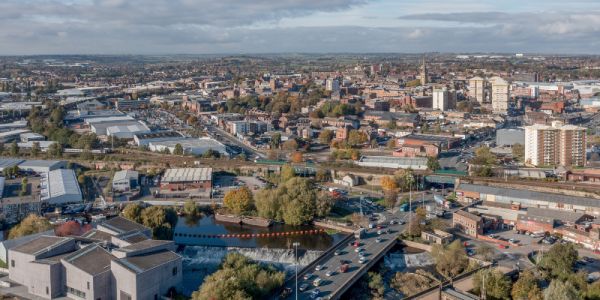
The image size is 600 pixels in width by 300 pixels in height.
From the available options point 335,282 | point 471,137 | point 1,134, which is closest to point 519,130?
point 471,137

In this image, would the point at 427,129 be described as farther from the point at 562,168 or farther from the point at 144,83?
the point at 144,83

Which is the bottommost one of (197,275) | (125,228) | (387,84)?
(197,275)

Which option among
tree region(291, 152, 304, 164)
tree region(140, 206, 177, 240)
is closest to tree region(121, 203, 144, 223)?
tree region(140, 206, 177, 240)

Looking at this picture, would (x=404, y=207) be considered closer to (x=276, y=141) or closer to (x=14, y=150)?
(x=276, y=141)

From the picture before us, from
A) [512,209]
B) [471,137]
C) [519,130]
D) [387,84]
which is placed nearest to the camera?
[512,209]

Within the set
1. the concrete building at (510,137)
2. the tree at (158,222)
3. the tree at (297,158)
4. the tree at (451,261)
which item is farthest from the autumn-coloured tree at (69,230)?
the concrete building at (510,137)

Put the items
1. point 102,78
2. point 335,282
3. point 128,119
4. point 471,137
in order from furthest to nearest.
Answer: point 102,78 → point 128,119 → point 471,137 → point 335,282

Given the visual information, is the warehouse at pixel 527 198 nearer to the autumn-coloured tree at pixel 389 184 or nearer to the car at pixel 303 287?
the autumn-coloured tree at pixel 389 184
